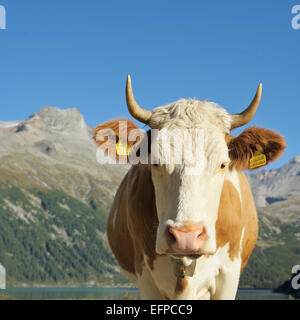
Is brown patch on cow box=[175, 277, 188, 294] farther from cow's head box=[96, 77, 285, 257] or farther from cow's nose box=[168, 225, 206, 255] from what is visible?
cow's nose box=[168, 225, 206, 255]

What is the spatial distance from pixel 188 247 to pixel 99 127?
273 centimetres

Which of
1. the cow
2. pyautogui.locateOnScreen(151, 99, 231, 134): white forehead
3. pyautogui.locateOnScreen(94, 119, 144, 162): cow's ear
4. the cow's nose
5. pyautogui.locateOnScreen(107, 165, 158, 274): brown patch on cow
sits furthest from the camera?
pyautogui.locateOnScreen(94, 119, 144, 162): cow's ear

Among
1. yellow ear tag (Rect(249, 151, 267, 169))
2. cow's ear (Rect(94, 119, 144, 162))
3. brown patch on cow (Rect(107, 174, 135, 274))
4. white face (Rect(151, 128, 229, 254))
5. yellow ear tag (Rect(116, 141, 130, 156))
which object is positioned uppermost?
cow's ear (Rect(94, 119, 144, 162))

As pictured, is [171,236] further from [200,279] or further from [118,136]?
[118,136]

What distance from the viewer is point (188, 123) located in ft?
21.0

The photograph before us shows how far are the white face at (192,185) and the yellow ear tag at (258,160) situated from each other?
0.87m

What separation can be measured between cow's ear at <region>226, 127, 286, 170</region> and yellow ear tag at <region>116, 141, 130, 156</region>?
1508 mm

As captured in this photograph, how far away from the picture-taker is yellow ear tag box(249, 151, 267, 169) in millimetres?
6988

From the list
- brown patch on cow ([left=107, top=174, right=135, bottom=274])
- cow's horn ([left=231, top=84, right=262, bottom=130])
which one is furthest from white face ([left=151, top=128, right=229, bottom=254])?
brown patch on cow ([left=107, top=174, right=135, bottom=274])

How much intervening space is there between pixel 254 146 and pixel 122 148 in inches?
76.6

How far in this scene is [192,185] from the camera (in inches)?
228

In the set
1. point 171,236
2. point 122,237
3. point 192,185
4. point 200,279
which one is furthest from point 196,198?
point 122,237
